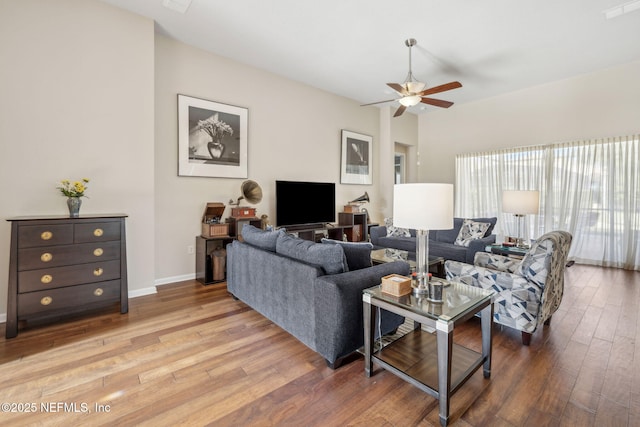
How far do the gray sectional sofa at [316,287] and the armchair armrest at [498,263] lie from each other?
0.93 metres

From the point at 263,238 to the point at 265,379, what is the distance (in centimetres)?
121

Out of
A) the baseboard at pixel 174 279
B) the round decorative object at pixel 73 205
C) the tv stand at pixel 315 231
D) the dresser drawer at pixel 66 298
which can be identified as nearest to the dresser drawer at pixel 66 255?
the dresser drawer at pixel 66 298

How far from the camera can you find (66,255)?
249 centimetres

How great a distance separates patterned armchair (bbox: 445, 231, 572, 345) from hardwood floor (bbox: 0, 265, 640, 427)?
0.21 meters

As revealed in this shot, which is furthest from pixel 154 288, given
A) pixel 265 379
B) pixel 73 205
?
pixel 265 379

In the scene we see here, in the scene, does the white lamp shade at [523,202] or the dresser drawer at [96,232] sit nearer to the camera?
the dresser drawer at [96,232]

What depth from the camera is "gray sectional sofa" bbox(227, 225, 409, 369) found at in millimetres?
1877

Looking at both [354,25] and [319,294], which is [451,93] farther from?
[319,294]

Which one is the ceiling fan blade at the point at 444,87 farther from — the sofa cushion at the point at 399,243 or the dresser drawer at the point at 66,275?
the dresser drawer at the point at 66,275

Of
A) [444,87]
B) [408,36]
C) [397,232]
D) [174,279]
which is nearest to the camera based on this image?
[444,87]

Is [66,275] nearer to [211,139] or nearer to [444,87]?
[211,139]

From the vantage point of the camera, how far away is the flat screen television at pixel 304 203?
456 cm

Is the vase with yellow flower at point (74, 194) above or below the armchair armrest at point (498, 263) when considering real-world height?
above

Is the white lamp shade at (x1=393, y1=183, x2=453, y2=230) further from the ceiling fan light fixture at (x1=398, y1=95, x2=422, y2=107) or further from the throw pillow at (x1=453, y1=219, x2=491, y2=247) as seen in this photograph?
the throw pillow at (x1=453, y1=219, x2=491, y2=247)
